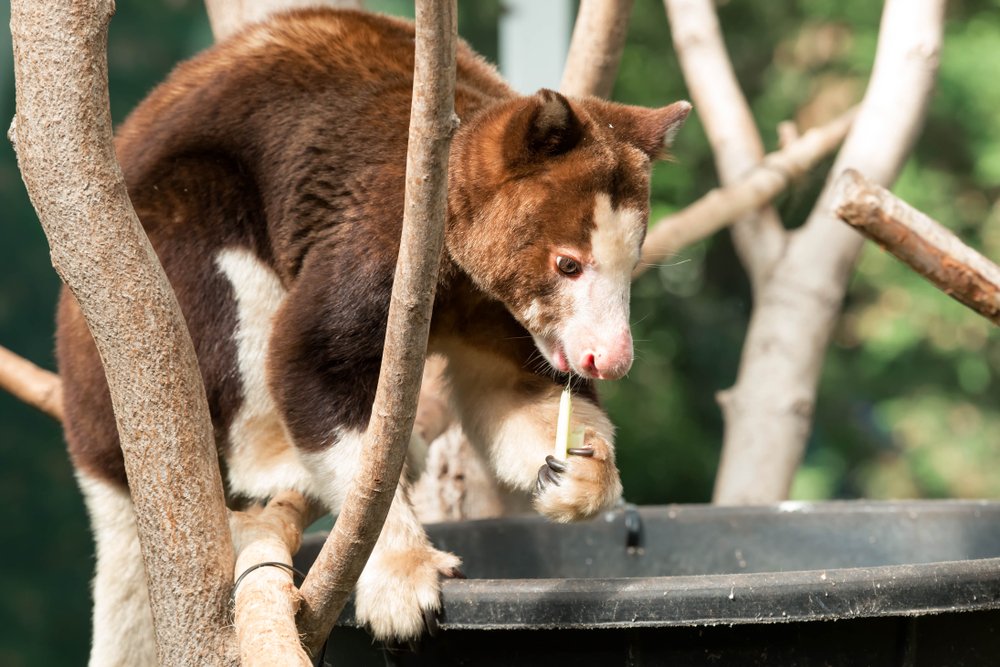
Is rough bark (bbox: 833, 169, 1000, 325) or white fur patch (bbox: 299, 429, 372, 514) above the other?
rough bark (bbox: 833, 169, 1000, 325)

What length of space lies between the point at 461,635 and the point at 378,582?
26 cm

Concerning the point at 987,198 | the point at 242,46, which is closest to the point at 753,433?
the point at 242,46

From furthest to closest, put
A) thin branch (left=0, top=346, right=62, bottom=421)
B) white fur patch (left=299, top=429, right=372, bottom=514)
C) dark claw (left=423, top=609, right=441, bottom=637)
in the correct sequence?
thin branch (left=0, top=346, right=62, bottom=421) < white fur patch (left=299, top=429, right=372, bottom=514) < dark claw (left=423, top=609, right=441, bottom=637)

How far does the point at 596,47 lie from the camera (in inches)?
97.7

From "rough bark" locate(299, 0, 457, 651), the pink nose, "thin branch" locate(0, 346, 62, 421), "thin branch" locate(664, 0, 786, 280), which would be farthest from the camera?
"thin branch" locate(664, 0, 786, 280)

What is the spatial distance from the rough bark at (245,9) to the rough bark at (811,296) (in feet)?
4.15

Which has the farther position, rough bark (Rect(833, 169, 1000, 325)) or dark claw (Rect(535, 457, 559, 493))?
rough bark (Rect(833, 169, 1000, 325))

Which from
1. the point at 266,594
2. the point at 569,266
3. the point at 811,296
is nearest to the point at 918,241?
the point at 569,266

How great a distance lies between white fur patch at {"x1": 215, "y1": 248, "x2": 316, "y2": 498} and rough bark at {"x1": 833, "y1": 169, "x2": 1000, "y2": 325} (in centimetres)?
96

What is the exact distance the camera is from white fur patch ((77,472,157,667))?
2.06 meters

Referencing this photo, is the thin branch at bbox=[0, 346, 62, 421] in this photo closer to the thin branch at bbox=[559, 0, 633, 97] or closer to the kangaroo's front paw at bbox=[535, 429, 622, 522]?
the kangaroo's front paw at bbox=[535, 429, 622, 522]

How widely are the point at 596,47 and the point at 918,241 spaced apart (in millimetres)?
810

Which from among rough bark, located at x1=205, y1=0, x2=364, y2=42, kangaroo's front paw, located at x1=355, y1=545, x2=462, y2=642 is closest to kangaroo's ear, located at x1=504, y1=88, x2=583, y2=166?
kangaroo's front paw, located at x1=355, y1=545, x2=462, y2=642

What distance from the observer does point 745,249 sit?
3229 millimetres
